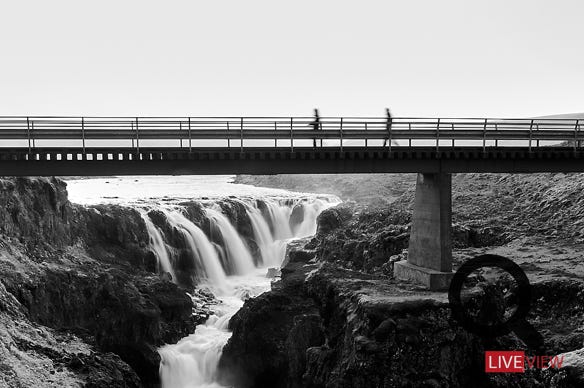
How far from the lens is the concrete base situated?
28.8 m

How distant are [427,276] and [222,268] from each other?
66.6 ft

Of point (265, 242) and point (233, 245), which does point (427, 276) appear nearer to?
point (233, 245)

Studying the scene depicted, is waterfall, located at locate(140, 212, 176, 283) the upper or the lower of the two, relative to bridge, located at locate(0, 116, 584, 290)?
lower

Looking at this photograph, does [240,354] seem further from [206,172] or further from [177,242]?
[177,242]

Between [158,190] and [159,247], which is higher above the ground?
[158,190]

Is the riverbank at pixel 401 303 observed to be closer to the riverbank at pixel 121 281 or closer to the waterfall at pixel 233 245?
the riverbank at pixel 121 281

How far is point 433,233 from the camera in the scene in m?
29.9

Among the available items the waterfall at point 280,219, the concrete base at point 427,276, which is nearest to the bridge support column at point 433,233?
the concrete base at point 427,276

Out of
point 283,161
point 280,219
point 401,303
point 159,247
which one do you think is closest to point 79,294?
point 159,247

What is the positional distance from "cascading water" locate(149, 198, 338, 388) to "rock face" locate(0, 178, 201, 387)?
120 cm

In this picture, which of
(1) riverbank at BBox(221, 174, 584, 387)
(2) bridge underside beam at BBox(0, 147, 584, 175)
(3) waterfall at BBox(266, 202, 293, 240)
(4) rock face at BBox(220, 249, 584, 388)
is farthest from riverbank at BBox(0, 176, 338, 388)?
(2) bridge underside beam at BBox(0, 147, 584, 175)

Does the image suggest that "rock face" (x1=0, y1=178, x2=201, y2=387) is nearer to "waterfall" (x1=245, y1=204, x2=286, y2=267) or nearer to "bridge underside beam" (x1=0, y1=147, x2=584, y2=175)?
"bridge underside beam" (x1=0, y1=147, x2=584, y2=175)

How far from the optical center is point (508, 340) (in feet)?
80.6

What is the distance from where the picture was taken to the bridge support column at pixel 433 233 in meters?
29.2
